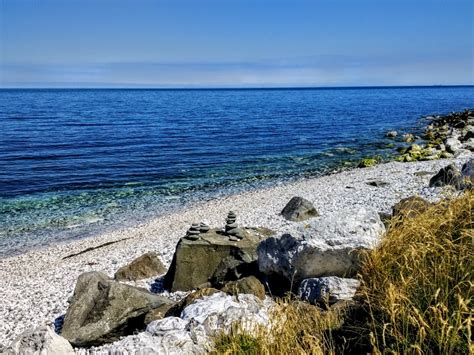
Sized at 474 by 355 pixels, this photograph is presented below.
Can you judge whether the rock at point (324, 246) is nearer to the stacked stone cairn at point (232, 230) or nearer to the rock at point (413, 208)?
the rock at point (413, 208)

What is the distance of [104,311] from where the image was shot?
8828 millimetres

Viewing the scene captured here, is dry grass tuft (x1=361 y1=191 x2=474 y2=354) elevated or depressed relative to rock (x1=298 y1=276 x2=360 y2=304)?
elevated

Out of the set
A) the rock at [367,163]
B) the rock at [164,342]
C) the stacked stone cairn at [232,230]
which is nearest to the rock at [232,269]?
the stacked stone cairn at [232,230]

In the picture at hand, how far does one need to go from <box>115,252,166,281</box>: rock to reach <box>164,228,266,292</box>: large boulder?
2.74 feet

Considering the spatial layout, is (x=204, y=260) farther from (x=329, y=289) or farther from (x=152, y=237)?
(x=152, y=237)

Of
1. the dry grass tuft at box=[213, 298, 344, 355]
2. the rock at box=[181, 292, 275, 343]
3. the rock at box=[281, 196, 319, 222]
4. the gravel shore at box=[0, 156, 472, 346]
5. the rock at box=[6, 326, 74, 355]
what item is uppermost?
the dry grass tuft at box=[213, 298, 344, 355]

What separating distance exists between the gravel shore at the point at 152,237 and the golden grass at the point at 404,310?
259 inches

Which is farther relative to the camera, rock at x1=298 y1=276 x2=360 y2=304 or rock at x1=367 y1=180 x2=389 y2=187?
rock at x1=367 y1=180 x2=389 y2=187

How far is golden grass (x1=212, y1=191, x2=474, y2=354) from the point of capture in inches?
170

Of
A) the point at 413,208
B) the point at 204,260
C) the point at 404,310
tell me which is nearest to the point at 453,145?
the point at 413,208

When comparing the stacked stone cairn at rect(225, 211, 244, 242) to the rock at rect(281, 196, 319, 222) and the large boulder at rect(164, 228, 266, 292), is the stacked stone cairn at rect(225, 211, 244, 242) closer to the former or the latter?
the large boulder at rect(164, 228, 266, 292)

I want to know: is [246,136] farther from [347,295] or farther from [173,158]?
[347,295]

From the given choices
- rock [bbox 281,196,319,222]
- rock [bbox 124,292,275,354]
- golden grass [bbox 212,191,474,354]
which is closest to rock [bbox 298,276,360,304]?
A: golden grass [bbox 212,191,474,354]

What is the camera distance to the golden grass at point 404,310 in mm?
4309
